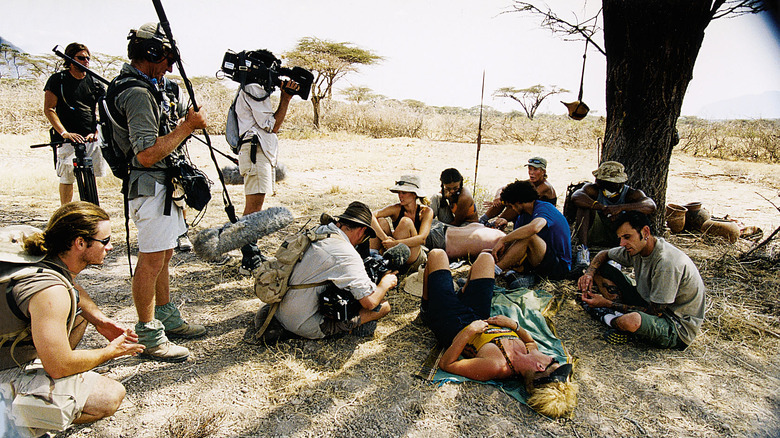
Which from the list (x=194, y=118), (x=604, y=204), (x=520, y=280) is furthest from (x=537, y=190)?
(x=194, y=118)

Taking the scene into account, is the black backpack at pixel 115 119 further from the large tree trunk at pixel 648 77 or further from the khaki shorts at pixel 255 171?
the large tree trunk at pixel 648 77

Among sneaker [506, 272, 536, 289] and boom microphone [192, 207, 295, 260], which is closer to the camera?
boom microphone [192, 207, 295, 260]

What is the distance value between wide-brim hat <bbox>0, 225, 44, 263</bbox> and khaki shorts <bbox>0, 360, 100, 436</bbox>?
18.8 inches

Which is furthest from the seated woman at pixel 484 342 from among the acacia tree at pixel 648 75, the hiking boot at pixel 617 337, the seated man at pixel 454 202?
the acacia tree at pixel 648 75

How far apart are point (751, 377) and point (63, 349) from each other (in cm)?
366

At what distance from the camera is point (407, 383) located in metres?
2.46

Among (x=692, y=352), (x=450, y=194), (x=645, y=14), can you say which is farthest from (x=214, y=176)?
(x=692, y=352)

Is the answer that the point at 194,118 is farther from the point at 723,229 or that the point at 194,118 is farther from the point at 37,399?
the point at 723,229

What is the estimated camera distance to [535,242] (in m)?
3.70

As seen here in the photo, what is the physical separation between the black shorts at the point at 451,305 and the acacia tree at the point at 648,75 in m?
3.02

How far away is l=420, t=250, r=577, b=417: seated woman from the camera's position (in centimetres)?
229

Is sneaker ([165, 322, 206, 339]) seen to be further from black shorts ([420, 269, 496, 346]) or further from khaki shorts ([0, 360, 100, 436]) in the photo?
black shorts ([420, 269, 496, 346])

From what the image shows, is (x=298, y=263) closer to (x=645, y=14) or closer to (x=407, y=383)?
(x=407, y=383)

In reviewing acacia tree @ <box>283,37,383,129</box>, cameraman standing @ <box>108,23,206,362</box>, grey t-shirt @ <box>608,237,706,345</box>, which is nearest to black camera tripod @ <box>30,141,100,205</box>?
cameraman standing @ <box>108,23,206,362</box>
